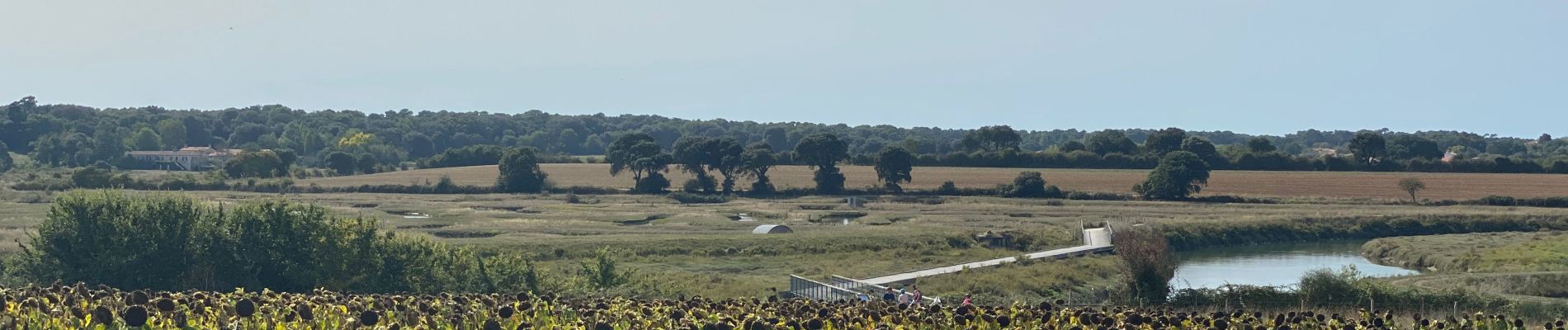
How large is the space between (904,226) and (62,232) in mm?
50563

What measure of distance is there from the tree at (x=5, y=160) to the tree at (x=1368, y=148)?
392 ft

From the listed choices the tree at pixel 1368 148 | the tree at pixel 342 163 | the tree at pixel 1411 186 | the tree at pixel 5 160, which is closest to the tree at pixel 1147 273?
the tree at pixel 1411 186

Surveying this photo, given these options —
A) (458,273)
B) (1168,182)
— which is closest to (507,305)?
(458,273)

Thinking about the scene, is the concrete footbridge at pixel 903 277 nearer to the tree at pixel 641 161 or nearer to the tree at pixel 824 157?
the tree at pixel 824 157

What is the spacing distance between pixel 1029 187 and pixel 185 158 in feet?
361

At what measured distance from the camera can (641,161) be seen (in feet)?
413

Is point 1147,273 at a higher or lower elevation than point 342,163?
lower

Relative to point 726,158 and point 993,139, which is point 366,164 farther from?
point 993,139

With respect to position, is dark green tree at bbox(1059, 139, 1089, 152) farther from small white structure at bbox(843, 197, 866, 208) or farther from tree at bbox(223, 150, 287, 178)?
tree at bbox(223, 150, 287, 178)

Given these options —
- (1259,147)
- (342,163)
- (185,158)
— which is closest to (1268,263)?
(1259,147)

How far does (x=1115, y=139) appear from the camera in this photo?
14938 centimetres

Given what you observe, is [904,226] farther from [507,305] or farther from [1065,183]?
[507,305]

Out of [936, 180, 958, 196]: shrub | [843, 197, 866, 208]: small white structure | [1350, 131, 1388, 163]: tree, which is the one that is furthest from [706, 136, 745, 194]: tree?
[1350, 131, 1388, 163]: tree

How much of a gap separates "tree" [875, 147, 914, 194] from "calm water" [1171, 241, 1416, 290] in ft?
134
